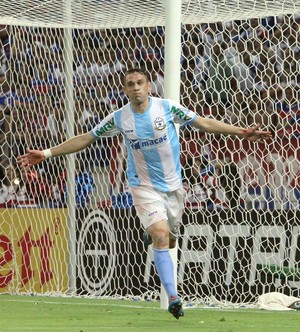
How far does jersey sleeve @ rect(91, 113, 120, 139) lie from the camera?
849 centimetres

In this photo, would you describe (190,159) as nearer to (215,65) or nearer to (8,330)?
(215,65)

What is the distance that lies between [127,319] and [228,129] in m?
1.64

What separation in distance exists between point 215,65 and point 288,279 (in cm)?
268

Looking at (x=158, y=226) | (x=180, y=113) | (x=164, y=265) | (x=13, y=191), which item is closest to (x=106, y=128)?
(x=180, y=113)

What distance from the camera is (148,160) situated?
27.4ft

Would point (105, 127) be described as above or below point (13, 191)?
above

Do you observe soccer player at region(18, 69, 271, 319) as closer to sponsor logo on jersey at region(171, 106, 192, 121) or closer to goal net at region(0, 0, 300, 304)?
sponsor logo on jersey at region(171, 106, 192, 121)

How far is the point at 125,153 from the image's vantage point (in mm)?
12602

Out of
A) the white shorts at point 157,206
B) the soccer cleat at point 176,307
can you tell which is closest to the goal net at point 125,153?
the white shorts at point 157,206

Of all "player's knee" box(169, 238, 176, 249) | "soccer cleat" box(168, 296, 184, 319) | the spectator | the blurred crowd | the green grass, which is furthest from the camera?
the spectator

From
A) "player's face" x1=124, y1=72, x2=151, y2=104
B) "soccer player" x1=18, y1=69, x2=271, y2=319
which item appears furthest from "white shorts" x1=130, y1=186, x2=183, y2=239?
"player's face" x1=124, y1=72, x2=151, y2=104

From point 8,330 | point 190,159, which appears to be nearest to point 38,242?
point 190,159

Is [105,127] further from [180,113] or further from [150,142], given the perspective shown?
[180,113]

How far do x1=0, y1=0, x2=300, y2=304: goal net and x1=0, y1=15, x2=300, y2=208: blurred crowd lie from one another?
18mm
